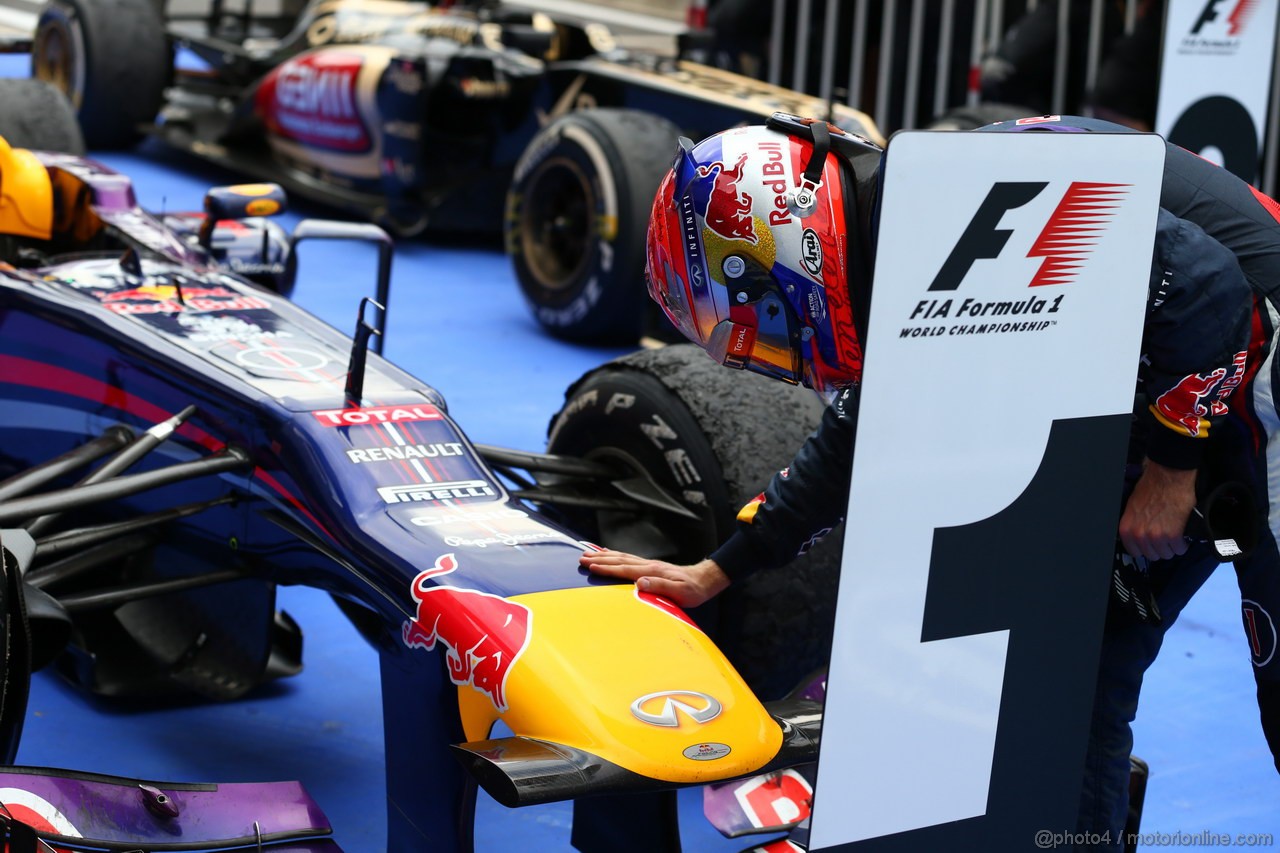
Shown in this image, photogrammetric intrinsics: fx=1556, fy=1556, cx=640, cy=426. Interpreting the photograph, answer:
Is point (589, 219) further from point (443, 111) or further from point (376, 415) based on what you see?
point (376, 415)

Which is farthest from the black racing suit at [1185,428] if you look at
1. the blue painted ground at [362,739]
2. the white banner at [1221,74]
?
the white banner at [1221,74]

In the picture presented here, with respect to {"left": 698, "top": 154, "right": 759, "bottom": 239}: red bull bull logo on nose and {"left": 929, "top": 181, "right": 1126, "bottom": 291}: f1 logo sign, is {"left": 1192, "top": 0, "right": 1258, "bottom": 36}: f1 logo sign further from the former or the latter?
{"left": 929, "top": 181, "right": 1126, "bottom": 291}: f1 logo sign

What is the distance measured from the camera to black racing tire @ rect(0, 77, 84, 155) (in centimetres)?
561

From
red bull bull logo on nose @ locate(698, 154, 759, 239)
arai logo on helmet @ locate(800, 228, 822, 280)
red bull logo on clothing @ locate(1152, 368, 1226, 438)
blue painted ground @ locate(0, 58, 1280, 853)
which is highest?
red bull bull logo on nose @ locate(698, 154, 759, 239)

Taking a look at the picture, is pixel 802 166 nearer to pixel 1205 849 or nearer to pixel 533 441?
pixel 1205 849

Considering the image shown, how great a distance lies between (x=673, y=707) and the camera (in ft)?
7.45

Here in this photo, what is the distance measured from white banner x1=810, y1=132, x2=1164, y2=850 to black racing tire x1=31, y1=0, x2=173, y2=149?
8553 millimetres

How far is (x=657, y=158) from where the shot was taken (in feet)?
22.5

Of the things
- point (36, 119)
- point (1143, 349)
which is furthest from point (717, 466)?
point (36, 119)

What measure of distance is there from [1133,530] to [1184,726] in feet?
5.79

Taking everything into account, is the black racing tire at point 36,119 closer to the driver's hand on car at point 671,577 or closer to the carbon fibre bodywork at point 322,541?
the carbon fibre bodywork at point 322,541

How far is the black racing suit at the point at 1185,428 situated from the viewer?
7.00 ft

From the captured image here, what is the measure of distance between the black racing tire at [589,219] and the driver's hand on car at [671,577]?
4210 millimetres

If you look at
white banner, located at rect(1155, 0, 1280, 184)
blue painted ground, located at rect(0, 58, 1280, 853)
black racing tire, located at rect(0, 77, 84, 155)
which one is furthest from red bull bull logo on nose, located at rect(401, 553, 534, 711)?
white banner, located at rect(1155, 0, 1280, 184)
